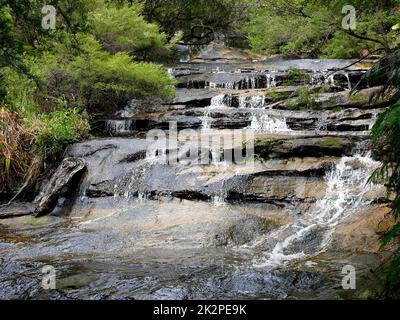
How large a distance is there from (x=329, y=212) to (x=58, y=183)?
5.36 m

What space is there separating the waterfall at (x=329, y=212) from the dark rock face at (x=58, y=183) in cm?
448

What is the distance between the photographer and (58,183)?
898cm

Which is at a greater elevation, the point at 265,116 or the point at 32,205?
the point at 265,116

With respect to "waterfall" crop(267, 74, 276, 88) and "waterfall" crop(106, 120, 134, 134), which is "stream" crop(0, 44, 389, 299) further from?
"waterfall" crop(267, 74, 276, 88)

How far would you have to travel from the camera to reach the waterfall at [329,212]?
253 inches

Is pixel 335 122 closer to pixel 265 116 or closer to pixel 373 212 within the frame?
pixel 265 116

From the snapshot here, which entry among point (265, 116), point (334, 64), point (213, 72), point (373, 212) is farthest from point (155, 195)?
point (334, 64)

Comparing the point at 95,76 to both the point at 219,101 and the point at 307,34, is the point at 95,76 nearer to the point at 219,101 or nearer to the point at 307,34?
the point at 219,101

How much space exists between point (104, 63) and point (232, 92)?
4639mm

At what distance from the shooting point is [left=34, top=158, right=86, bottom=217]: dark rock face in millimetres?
8555

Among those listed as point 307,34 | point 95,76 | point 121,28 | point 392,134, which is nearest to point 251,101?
Answer: point 307,34

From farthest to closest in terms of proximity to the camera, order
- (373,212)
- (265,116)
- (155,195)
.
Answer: (265,116), (155,195), (373,212)

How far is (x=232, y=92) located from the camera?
14.8m
